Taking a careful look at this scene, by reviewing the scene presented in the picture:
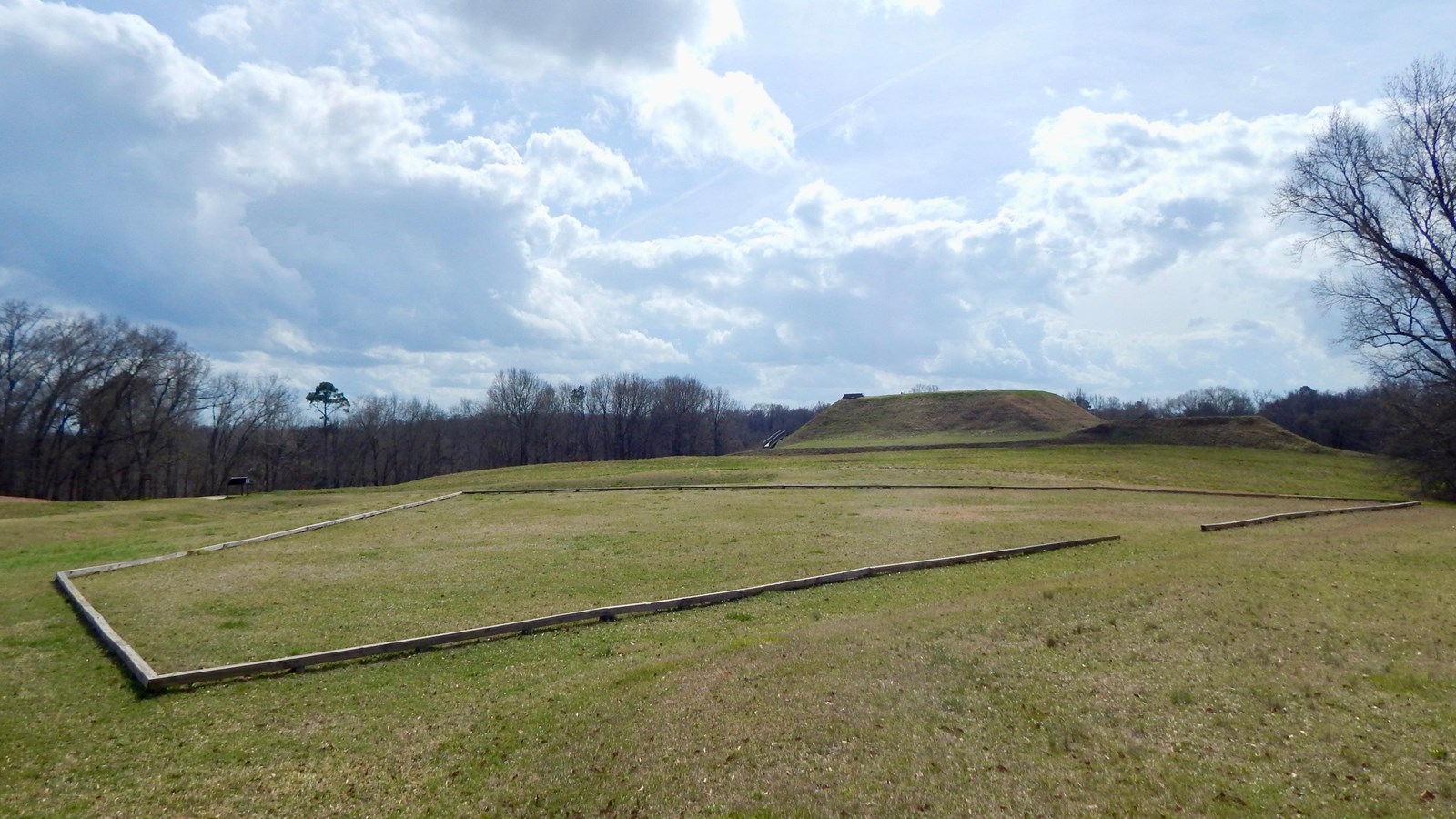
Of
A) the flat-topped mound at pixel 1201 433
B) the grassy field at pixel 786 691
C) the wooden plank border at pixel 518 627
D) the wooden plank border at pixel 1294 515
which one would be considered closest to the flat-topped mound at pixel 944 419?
the flat-topped mound at pixel 1201 433

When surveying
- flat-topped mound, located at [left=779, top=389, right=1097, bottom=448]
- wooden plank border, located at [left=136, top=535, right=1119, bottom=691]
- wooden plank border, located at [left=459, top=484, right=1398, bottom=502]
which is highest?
flat-topped mound, located at [left=779, top=389, right=1097, bottom=448]

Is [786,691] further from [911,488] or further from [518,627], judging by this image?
[911,488]

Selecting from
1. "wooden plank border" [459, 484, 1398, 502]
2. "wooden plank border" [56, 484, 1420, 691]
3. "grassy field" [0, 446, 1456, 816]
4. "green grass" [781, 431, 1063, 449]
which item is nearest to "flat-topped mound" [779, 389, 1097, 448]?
"green grass" [781, 431, 1063, 449]

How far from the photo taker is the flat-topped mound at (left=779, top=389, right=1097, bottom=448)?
74.5 meters

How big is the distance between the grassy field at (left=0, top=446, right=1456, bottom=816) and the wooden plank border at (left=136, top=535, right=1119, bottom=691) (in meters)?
0.32

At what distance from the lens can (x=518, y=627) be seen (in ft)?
41.1

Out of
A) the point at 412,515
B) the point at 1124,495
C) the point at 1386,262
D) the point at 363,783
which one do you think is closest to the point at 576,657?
the point at 363,783

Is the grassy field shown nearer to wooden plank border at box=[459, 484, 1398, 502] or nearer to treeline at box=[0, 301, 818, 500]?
wooden plank border at box=[459, 484, 1398, 502]

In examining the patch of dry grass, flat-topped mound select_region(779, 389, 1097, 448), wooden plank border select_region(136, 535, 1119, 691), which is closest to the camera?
wooden plank border select_region(136, 535, 1119, 691)

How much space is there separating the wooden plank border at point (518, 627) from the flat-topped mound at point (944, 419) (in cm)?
5285

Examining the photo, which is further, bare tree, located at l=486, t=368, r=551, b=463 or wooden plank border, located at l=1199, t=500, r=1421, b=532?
bare tree, located at l=486, t=368, r=551, b=463

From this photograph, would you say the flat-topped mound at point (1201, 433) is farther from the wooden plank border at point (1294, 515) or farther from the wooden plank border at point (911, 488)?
the wooden plank border at point (1294, 515)

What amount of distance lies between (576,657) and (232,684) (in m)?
4.19

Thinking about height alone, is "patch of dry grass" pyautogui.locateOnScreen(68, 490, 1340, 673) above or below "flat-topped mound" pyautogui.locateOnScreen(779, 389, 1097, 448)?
below
